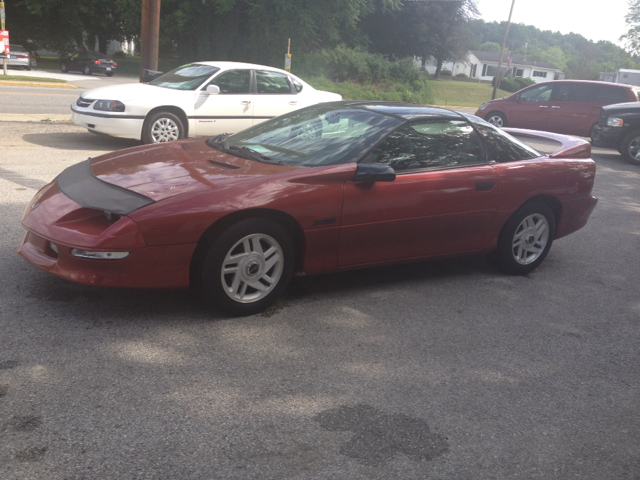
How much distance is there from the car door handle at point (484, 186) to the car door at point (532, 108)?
13246 mm

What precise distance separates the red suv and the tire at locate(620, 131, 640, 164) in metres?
2.19

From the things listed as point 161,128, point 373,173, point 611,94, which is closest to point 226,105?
point 161,128

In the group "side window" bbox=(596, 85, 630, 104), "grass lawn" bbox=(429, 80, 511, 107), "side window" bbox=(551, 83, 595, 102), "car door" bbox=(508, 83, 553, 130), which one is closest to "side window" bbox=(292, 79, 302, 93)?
"car door" bbox=(508, 83, 553, 130)

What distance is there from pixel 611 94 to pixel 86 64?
30881 mm

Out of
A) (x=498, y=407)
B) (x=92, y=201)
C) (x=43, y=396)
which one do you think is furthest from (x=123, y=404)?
(x=498, y=407)

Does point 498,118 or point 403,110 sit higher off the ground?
point 403,110

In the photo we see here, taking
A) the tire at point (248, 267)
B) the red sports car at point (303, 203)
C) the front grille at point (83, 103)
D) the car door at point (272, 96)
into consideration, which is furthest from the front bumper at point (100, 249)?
the car door at point (272, 96)

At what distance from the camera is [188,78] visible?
1136 cm

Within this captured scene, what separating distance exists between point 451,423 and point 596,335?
1868 mm

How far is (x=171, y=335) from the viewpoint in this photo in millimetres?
3994

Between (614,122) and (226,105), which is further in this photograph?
(614,122)

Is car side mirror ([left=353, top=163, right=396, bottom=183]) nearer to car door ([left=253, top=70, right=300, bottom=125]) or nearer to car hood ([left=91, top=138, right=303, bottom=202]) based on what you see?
car hood ([left=91, top=138, right=303, bottom=202])

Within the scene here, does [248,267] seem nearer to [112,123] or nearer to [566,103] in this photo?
[112,123]

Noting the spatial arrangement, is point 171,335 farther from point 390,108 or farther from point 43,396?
point 390,108
